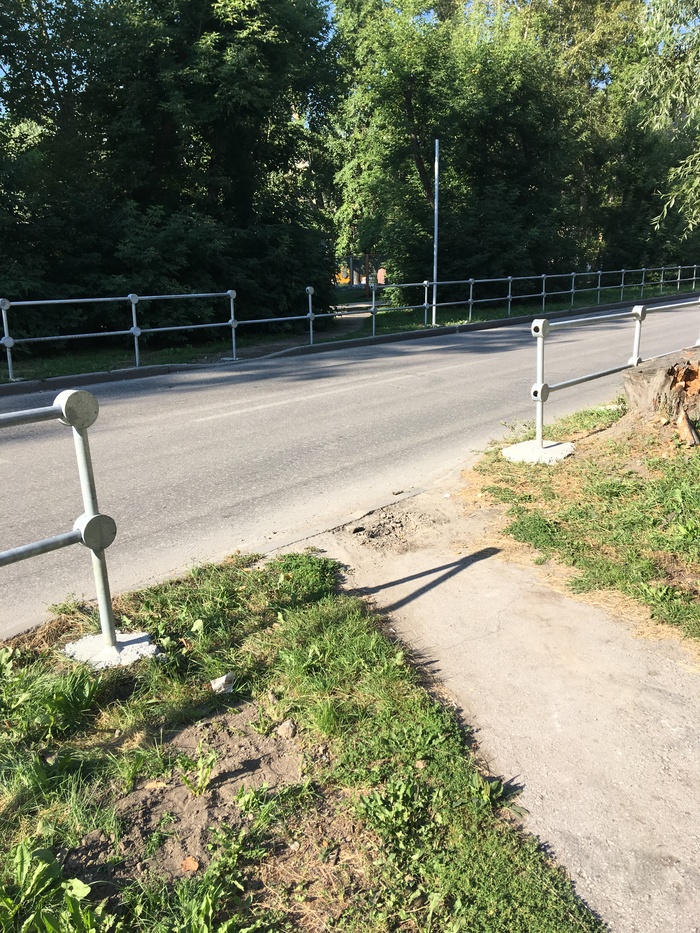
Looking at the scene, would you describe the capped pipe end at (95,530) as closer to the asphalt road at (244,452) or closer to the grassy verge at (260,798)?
the grassy verge at (260,798)

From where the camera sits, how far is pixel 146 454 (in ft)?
24.4

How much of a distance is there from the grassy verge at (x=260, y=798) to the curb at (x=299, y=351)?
6.96m

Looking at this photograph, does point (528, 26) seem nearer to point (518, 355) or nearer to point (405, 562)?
point (518, 355)

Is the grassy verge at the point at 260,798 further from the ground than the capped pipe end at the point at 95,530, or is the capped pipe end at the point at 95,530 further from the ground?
the capped pipe end at the point at 95,530

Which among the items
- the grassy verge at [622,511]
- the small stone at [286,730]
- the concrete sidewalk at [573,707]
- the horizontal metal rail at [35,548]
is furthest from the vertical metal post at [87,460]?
the grassy verge at [622,511]

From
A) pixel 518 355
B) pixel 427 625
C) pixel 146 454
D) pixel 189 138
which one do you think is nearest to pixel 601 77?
pixel 189 138

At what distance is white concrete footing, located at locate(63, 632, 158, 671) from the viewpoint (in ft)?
11.1

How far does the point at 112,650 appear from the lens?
3443 mm

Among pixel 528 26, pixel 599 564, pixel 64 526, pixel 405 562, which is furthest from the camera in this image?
pixel 528 26

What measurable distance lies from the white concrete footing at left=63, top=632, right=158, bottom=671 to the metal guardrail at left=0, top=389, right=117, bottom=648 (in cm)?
5

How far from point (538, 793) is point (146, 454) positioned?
18.5 ft

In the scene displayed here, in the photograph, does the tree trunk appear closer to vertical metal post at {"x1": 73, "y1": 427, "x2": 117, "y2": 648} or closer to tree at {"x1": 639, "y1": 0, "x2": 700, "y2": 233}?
vertical metal post at {"x1": 73, "y1": 427, "x2": 117, "y2": 648}

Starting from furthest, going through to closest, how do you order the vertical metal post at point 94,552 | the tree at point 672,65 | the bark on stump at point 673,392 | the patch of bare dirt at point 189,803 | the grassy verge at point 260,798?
the tree at point 672,65
the bark on stump at point 673,392
the vertical metal post at point 94,552
the patch of bare dirt at point 189,803
the grassy verge at point 260,798

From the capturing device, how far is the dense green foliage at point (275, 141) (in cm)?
1623
